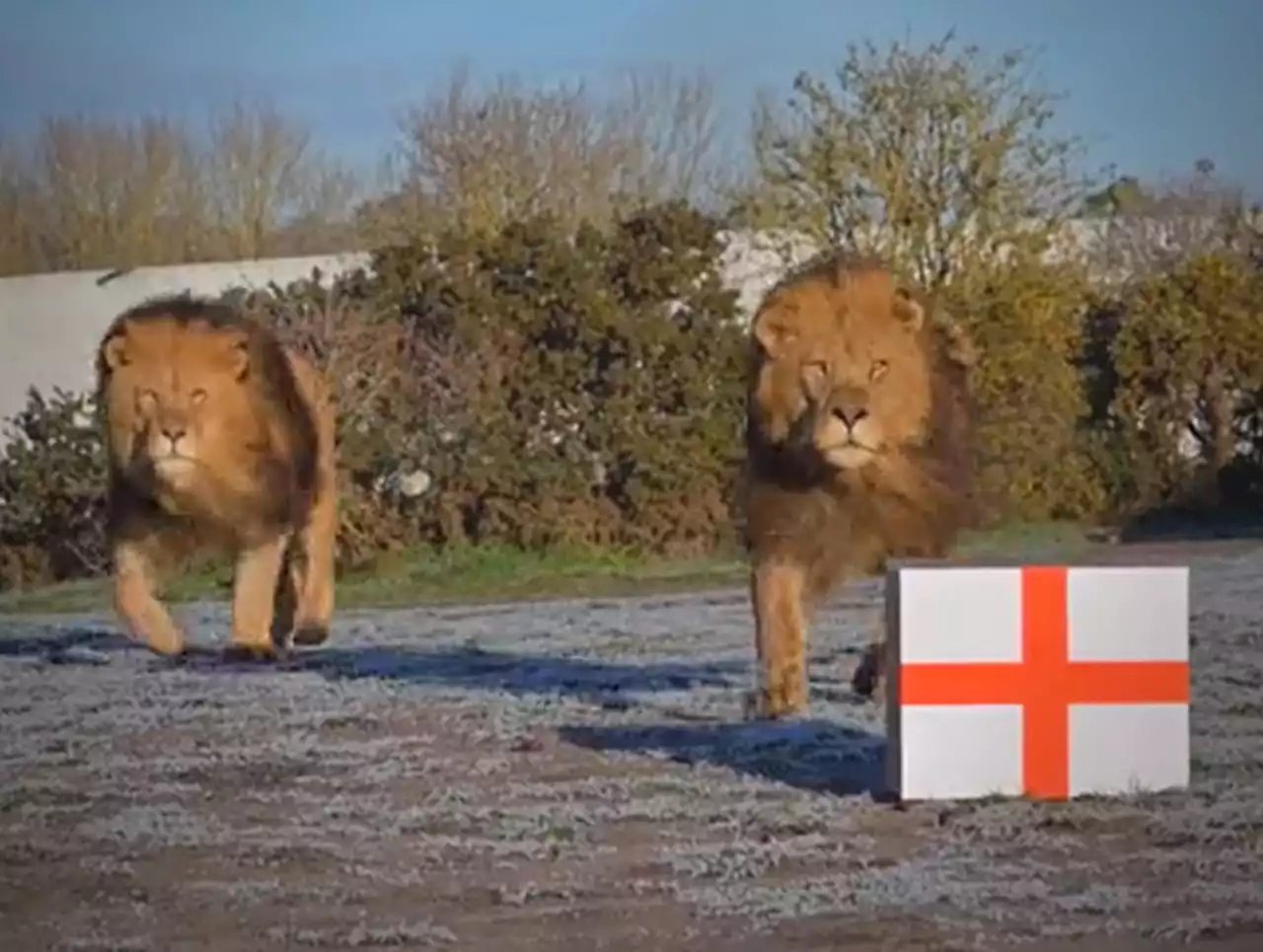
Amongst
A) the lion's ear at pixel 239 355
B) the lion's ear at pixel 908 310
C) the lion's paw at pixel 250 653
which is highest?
the lion's ear at pixel 908 310

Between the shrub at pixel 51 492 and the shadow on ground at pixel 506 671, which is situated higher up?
the shrub at pixel 51 492

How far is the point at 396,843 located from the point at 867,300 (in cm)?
222

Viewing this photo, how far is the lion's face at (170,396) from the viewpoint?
288 inches

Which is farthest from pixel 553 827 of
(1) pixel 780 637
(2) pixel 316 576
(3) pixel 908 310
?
(2) pixel 316 576

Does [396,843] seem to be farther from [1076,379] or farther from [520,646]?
[1076,379]

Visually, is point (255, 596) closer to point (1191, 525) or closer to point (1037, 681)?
point (1037, 681)

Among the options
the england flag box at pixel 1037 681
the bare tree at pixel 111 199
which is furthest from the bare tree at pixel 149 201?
the england flag box at pixel 1037 681

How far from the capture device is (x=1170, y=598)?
16.3 ft

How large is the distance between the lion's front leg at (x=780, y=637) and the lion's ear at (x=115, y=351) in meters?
2.29

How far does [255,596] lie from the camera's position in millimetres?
7605

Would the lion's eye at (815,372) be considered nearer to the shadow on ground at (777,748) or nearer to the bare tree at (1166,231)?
the shadow on ground at (777,748)

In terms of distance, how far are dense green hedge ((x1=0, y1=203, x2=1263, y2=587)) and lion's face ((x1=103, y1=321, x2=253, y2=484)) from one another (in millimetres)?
6252

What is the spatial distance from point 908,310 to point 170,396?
2.37 meters

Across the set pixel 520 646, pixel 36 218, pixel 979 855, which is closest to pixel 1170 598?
pixel 979 855
